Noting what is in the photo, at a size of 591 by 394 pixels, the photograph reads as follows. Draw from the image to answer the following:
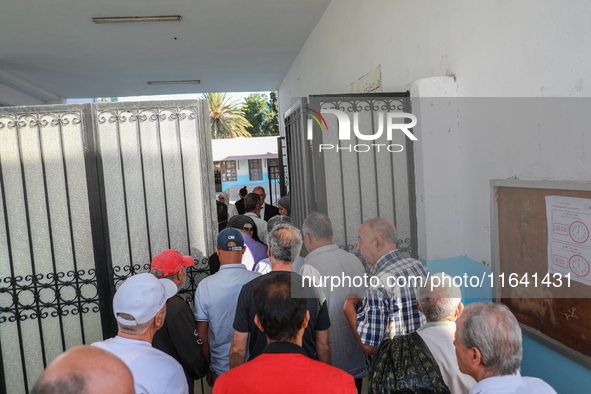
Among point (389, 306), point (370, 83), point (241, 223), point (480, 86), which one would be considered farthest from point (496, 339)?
point (370, 83)

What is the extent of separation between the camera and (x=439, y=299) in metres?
1.66

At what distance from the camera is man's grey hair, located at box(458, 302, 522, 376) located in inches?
52.0

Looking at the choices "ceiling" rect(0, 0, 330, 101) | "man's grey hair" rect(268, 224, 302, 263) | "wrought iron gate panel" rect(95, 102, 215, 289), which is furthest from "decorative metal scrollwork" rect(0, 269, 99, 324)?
"ceiling" rect(0, 0, 330, 101)

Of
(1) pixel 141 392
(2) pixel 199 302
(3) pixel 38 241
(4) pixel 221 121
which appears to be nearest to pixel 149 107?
(3) pixel 38 241

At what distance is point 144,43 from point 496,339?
699 cm

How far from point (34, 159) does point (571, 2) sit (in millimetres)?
3500

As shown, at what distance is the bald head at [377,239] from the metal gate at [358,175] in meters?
0.84

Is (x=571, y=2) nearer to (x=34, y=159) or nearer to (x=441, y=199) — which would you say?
(x=441, y=199)

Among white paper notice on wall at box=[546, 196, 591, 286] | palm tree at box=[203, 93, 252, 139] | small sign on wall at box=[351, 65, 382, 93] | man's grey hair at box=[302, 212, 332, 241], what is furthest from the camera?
palm tree at box=[203, 93, 252, 139]

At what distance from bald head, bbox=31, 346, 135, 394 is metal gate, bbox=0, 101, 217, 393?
7.24 feet

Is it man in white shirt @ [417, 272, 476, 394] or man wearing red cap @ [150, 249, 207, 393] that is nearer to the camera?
man in white shirt @ [417, 272, 476, 394]

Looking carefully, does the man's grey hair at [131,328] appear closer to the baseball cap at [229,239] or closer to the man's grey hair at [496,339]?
the baseball cap at [229,239]

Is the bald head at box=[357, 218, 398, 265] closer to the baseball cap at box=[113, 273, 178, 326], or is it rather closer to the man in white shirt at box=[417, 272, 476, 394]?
the man in white shirt at box=[417, 272, 476, 394]

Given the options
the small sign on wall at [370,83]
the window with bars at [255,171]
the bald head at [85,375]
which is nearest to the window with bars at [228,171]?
the window with bars at [255,171]
